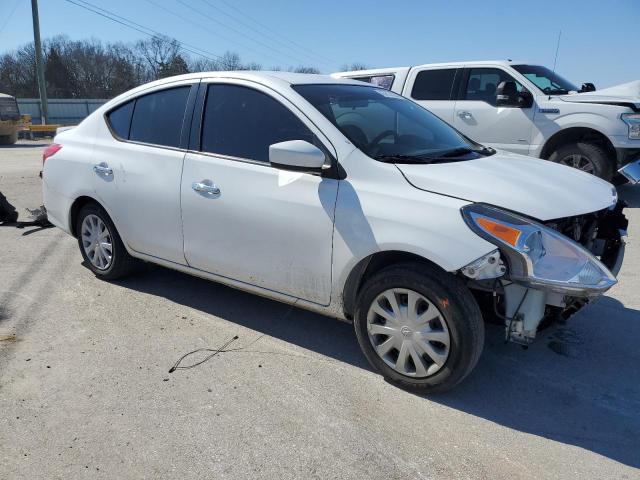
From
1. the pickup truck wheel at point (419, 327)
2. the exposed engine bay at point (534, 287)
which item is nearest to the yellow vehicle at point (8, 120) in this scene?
the pickup truck wheel at point (419, 327)

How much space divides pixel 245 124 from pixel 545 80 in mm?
6659

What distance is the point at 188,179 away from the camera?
3855 mm

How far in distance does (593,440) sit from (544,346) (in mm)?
1035

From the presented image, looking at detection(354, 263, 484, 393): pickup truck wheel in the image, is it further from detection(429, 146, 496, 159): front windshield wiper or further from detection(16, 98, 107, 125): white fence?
detection(16, 98, 107, 125): white fence

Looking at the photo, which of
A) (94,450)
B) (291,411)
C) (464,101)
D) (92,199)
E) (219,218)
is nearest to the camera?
(94,450)

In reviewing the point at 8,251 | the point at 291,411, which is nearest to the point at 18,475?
the point at 291,411

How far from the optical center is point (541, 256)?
2723 mm

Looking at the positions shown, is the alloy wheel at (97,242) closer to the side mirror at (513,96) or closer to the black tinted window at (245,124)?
the black tinted window at (245,124)

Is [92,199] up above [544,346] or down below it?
above

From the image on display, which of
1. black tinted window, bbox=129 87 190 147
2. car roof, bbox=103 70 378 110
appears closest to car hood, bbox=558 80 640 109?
car roof, bbox=103 70 378 110

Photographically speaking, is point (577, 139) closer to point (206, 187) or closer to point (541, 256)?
point (541, 256)

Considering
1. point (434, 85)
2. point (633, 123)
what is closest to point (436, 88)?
point (434, 85)

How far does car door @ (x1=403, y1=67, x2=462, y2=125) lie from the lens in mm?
8977

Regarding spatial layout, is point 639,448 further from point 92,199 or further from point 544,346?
point 92,199
